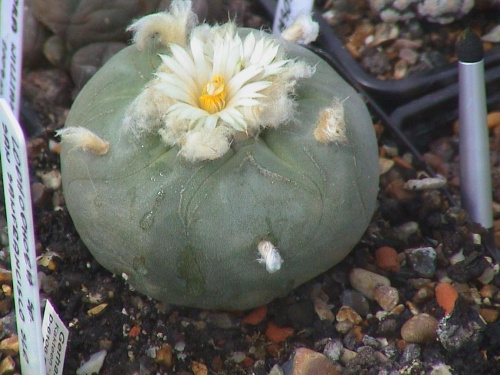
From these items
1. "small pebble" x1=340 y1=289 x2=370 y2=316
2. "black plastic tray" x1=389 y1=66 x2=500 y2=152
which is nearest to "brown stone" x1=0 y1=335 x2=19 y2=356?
"small pebble" x1=340 y1=289 x2=370 y2=316

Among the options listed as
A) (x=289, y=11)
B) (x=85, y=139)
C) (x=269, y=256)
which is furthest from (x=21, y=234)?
(x=289, y=11)

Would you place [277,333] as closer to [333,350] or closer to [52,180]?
[333,350]

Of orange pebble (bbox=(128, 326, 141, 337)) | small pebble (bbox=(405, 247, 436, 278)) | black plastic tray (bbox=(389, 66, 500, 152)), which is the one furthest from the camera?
black plastic tray (bbox=(389, 66, 500, 152))

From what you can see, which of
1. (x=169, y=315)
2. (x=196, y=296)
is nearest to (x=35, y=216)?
(x=169, y=315)

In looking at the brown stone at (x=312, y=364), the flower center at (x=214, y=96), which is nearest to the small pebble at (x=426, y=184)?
the brown stone at (x=312, y=364)

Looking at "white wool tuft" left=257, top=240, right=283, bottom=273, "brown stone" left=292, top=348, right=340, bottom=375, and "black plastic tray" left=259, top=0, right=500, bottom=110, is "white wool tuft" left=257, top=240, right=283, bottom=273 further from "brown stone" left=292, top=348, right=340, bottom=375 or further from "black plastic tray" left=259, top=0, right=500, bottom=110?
"black plastic tray" left=259, top=0, right=500, bottom=110

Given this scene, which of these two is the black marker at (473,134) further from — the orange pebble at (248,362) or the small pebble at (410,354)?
the orange pebble at (248,362)

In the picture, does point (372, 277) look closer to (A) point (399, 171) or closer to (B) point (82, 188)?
(A) point (399, 171)
